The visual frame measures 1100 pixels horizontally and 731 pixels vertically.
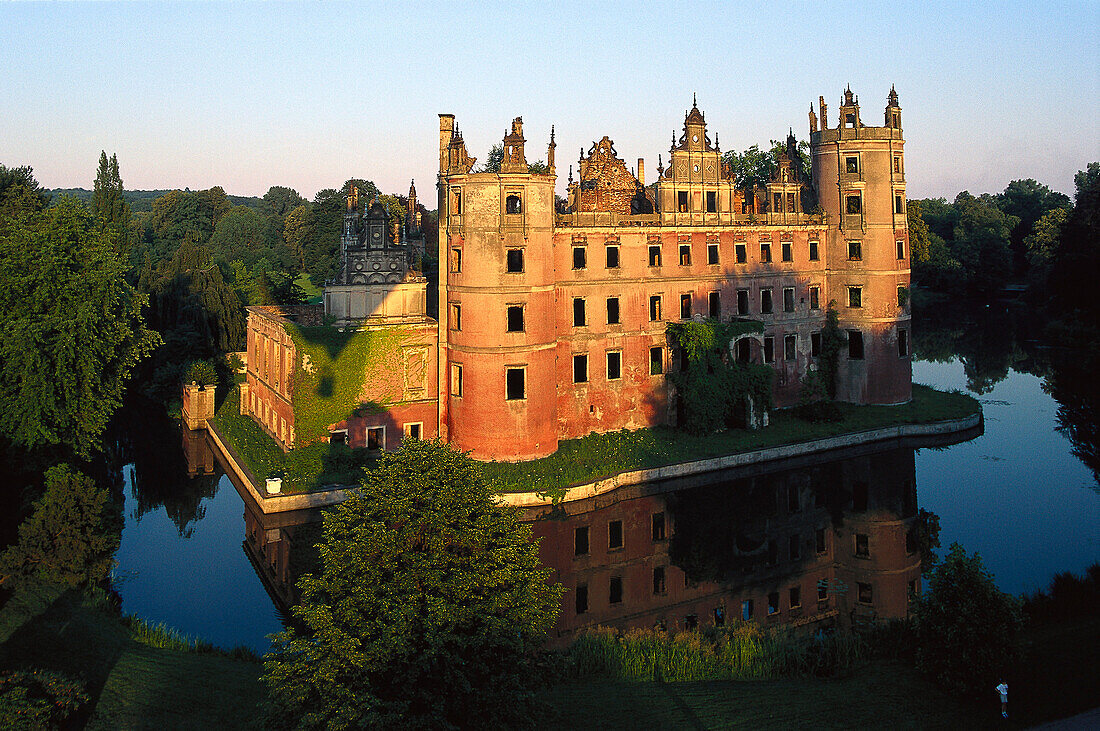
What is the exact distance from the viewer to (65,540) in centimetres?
2241

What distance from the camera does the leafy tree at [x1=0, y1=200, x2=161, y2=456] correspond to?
88.2 ft

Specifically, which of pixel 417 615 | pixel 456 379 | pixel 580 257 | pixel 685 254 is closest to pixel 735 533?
pixel 456 379

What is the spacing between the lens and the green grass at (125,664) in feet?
48.4

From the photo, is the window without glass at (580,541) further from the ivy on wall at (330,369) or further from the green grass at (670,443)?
the ivy on wall at (330,369)

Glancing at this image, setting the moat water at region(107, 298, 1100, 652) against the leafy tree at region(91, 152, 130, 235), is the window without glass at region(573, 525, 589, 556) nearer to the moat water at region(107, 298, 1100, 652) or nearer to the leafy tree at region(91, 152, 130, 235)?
the moat water at region(107, 298, 1100, 652)

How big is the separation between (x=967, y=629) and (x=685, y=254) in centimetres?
2510

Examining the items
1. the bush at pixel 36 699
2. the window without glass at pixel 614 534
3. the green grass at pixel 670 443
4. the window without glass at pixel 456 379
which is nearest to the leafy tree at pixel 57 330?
the window without glass at pixel 456 379

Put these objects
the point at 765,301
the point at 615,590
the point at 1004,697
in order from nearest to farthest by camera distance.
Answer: the point at 1004,697 < the point at 615,590 < the point at 765,301

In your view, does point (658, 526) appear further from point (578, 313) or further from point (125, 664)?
point (125, 664)

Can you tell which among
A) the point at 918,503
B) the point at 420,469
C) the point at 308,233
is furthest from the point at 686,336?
the point at 308,233

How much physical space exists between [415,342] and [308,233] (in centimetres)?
6268

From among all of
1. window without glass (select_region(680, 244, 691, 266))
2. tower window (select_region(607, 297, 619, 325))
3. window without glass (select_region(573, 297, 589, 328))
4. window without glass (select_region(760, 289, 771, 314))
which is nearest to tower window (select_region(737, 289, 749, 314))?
window without glass (select_region(760, 289, 771, 314))

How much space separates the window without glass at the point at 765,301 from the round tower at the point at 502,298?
40.6 ft

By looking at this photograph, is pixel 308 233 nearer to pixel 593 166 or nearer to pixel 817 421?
pixel 593 166
